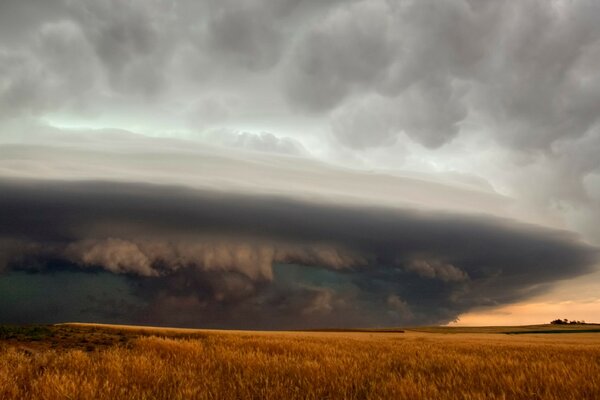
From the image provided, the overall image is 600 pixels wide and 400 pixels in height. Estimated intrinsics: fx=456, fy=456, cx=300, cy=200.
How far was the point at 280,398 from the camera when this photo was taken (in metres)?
6.28

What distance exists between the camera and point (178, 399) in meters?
5.87

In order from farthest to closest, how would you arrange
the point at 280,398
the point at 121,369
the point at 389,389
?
the point at 121,369
the point at 389,389
the point at 280,398

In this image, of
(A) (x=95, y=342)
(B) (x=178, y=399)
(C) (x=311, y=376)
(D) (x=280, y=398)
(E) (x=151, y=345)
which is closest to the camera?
(B) (x=178, y=399)

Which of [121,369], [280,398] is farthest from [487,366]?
[121,369]

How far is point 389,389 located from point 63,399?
4.56 m

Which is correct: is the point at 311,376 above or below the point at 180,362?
above

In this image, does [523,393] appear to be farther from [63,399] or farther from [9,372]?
[9,372]

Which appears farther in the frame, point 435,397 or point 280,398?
point 280,398

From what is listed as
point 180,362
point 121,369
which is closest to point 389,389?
point 121,369

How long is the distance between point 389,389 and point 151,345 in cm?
1078

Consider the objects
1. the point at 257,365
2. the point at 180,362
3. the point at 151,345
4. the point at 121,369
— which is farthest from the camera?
the point at 151,345

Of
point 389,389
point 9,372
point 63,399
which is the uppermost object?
point 389,389

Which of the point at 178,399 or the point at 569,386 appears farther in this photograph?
the point at 569,386

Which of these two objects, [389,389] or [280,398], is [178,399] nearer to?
[280,398]
